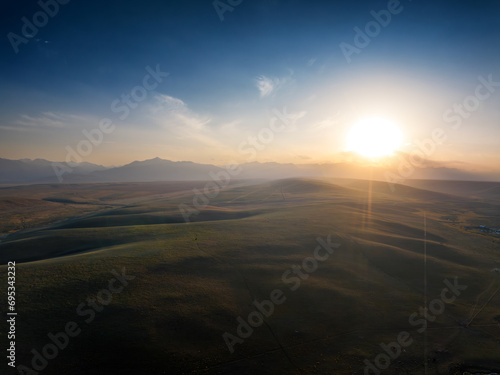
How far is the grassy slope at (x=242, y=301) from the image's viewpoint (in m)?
18.2

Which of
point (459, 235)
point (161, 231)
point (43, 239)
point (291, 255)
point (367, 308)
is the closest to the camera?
point (367, 308)

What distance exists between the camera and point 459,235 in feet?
184

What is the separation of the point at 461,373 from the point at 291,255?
2222 centimetres

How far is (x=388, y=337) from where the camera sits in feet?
69.6

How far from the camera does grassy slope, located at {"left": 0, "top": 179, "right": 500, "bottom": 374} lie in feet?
59.8

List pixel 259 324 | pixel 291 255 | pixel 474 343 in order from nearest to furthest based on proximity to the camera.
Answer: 1. pixel 474 343
2. pixel 259 324
3. pixel 291 255

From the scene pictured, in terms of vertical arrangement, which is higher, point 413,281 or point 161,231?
point 161,231

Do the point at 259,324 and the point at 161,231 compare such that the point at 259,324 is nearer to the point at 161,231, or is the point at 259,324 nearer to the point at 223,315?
the point at 223,315

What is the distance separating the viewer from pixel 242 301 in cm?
2555

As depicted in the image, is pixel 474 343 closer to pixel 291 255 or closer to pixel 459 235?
pixel 291 255

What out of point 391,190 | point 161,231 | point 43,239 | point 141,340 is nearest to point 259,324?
point 141,340

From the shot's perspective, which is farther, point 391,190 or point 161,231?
point 391,190

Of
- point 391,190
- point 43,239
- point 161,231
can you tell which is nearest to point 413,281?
point 161,231

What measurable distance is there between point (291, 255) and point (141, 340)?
78.5 ft
